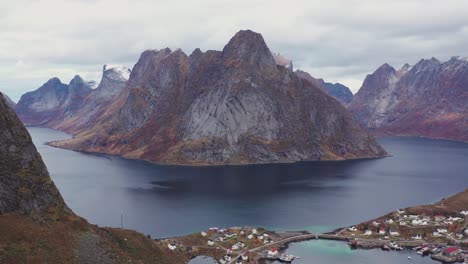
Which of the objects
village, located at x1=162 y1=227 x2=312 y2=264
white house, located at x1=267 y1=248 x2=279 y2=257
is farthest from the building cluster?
white house, located at x1=267 y1=248 x2=279 y2=257

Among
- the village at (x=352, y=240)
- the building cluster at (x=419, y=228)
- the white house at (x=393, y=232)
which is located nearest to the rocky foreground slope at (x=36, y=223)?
the village at (x=352, y=240)

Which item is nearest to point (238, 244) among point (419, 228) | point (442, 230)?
point (419, 228)

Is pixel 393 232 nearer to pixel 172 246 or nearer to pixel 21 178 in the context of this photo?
pixel 172 246

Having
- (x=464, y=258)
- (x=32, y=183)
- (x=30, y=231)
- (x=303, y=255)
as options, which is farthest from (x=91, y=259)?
(x=464, y=258)

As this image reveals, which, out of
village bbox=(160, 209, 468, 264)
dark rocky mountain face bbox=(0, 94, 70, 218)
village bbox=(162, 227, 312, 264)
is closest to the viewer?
dark rocky mountain face bbox=(0, 94, 70, 218)

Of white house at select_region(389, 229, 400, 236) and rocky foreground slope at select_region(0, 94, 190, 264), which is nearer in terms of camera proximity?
rocky foreground slope at select_region(0, 94, 190, 264)

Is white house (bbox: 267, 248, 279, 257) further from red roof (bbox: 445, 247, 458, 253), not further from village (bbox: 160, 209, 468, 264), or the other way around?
red roof (bbox: 445, 247, 458, 253)

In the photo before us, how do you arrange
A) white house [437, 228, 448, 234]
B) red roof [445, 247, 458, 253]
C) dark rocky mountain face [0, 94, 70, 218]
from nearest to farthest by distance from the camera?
dark rocky mountain face [0, 94, 70, 218] < red roof [445, 247, 458, 253] < white house [437, 228, 448, 234]

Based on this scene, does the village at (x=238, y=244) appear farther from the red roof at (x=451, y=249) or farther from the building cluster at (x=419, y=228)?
the red roof at (x=451, y=249)
